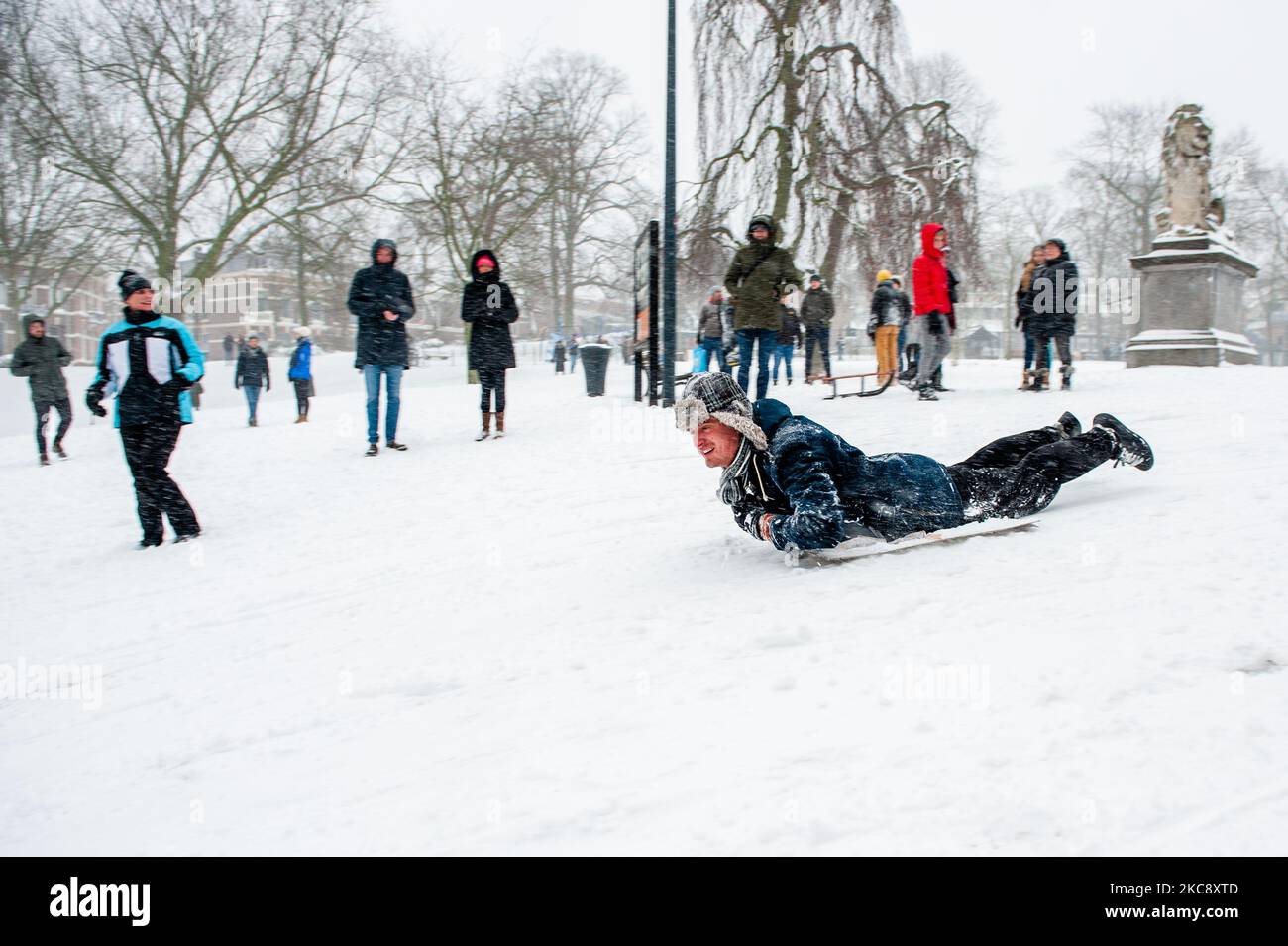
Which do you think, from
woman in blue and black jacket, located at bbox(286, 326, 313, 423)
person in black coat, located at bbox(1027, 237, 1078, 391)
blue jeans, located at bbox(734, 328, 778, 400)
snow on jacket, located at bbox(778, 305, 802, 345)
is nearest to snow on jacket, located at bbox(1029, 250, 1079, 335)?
person in black coat, located at bbox(1027, 237, 1078, 391)

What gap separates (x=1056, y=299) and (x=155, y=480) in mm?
9034

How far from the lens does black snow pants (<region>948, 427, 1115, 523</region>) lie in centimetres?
442

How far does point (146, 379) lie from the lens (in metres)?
6.25

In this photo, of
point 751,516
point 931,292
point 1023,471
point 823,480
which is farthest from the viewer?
point 931,292

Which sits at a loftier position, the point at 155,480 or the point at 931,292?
the point at 931,292

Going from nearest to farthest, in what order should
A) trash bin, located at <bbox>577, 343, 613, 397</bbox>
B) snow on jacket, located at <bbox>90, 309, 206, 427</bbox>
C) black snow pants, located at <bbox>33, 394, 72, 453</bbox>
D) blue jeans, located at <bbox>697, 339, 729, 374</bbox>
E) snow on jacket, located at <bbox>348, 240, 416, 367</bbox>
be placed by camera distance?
snow on jacket, located at <bbox>90, 309, 206, 427</bbox>, snow on jacket, located at <bbox>348, 240, 416, 367</bbox>, black snow pants, located at <bbox>33, 394, 72, 453</bbox>, blue jeans, located at <bbox>697, 339, 729, 374</bbox>, trash bin, located at <bbox>577, 343, 613, 397</bbox>

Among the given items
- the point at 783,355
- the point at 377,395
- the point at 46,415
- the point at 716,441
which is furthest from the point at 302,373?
the point at 716,441

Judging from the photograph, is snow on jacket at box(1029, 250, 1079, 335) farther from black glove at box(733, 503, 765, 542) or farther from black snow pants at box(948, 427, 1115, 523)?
black glove at box(733, 503, 765, 542)

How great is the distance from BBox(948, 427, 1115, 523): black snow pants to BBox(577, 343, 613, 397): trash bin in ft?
37.8

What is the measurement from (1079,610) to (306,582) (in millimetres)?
3942

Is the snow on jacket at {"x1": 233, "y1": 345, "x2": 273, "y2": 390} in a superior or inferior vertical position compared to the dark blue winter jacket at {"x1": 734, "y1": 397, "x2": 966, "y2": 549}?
superior

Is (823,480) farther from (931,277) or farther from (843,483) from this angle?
(931,277)
